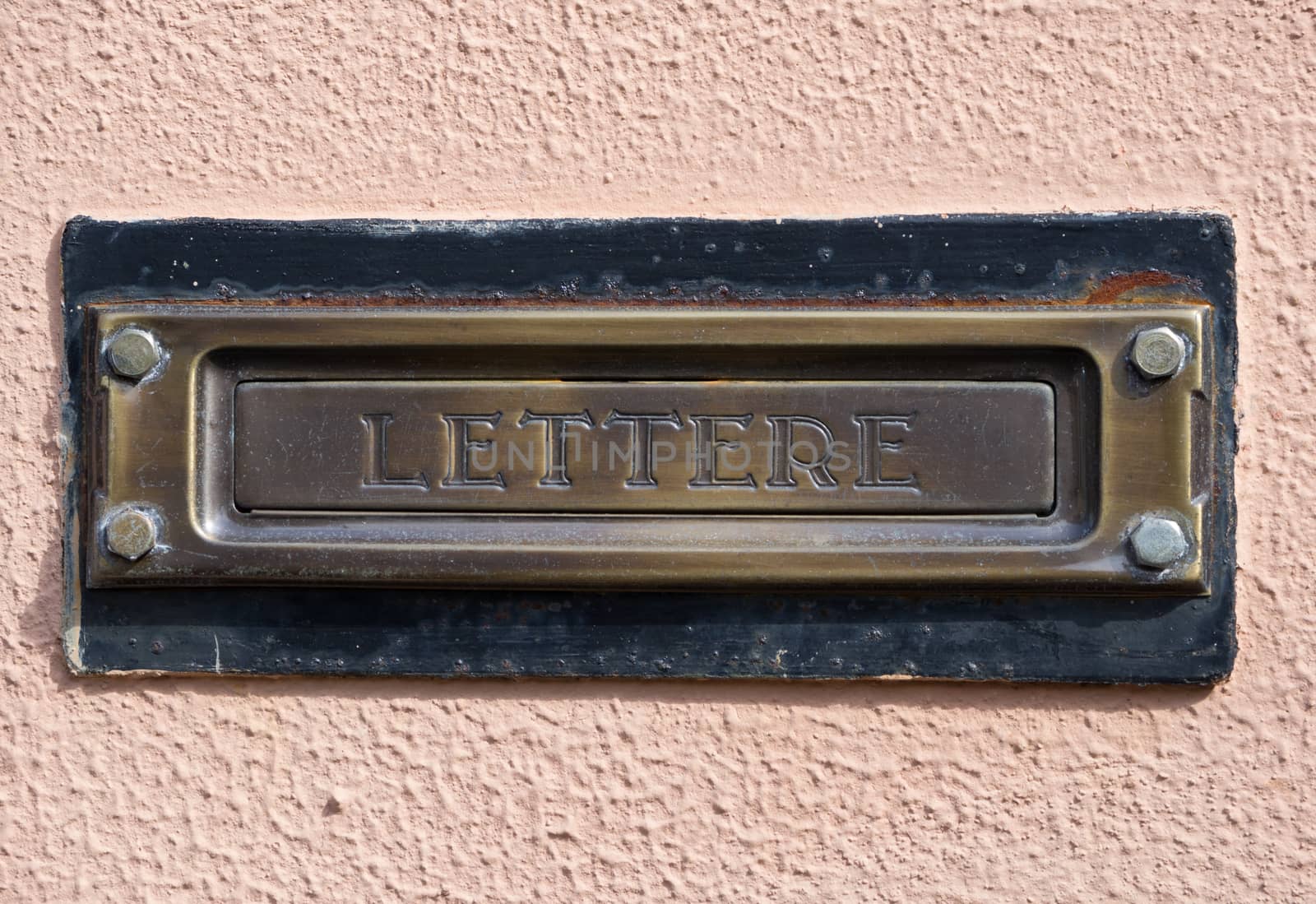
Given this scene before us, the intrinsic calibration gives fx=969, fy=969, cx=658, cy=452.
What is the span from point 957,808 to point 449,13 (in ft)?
2.07

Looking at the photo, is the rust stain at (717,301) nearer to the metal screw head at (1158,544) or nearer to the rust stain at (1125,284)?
the rust stain at (1125,284)

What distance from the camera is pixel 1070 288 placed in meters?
0.63

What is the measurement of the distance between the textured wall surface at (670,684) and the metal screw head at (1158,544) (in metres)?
0.07

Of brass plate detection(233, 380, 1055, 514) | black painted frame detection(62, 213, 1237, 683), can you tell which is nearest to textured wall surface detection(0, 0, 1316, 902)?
black painted frame detection(62, 213, 1237, 683)

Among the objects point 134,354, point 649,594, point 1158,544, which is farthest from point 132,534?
point 1158,544

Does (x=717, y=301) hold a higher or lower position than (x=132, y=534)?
higher

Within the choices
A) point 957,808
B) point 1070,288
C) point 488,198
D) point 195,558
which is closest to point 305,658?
point 195,558

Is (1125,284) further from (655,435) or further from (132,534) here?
(132,534)

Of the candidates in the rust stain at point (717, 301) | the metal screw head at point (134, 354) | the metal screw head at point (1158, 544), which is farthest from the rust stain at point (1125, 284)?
the metal screw head at point (134, 354)

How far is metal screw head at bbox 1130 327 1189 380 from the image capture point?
23.7 inches

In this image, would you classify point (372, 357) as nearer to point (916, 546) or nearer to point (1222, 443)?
point (916, 546)

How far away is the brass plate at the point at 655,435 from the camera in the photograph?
61 cm

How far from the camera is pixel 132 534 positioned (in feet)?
2.08

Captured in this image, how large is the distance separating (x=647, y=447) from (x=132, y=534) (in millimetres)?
343
